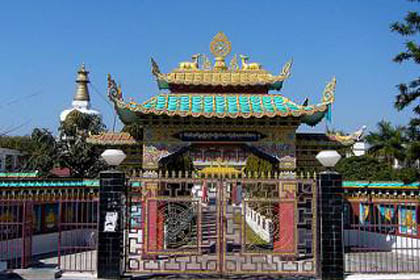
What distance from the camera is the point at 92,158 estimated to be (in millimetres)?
21344

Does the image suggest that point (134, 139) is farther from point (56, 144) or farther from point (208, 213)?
point (56, 144)

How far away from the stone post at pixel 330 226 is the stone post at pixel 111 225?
3728 mm

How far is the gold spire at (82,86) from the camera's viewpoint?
1740 inches

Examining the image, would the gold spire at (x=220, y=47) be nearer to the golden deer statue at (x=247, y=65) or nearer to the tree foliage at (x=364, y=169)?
the golden deer statue at (x=247, y=65)

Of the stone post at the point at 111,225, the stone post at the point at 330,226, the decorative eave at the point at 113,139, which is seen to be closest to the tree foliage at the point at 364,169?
the decorative eave at the point at 113,139

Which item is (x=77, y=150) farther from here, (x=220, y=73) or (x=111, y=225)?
(x=111, y=225)

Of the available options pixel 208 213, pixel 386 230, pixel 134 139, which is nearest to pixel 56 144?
pixel 208 213

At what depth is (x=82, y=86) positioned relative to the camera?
44812 mm

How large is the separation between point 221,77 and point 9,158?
95.8 ft

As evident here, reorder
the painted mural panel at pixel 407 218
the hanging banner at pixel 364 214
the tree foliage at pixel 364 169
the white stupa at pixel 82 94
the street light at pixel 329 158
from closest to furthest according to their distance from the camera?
the street light at pixel 329 158 < the painted mural panel at pixel 407 218 < the hanging banner at pixel 364 214 < the tree foliage at pixel 364 169 < the white stupa at pixel 82 94

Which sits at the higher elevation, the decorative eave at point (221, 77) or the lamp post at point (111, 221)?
the decorative eave at point (221, 77)

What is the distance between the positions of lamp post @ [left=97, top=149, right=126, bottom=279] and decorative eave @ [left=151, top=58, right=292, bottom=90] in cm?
455

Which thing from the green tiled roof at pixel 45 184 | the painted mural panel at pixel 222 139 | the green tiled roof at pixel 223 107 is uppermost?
the green tiled roof at pixel 223 107

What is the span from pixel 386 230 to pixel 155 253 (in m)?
7.89
